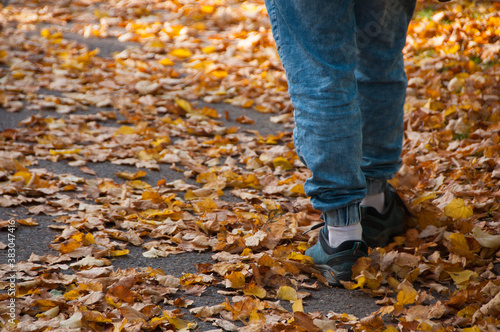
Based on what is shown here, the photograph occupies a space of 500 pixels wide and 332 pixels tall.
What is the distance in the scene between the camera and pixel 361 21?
198cm

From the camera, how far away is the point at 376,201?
7.42 feet

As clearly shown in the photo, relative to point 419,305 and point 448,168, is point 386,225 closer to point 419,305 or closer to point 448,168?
point 419,305

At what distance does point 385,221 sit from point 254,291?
27.8 inches

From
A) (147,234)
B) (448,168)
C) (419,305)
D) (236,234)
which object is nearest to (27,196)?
(147,234)

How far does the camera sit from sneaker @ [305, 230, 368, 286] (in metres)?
1.95

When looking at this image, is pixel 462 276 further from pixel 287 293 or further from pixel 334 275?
pixel 287 293

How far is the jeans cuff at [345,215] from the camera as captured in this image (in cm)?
191

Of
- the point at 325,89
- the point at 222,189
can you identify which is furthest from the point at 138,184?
the point at 325,89

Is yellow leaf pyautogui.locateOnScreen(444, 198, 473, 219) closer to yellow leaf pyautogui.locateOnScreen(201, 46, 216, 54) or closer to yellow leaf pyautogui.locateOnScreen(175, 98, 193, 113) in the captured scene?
yellow leaf pyautogui.locateOnScreen(175, 98, 193, 113)

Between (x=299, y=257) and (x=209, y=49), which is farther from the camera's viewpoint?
(x=209, y=49)

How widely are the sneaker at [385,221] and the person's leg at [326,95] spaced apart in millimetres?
286

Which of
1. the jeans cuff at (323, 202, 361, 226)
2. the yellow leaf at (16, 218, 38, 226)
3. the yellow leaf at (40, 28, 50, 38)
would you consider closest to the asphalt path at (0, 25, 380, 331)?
the yellow leaf at (16, 218, 38, 226)

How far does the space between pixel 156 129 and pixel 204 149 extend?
0.48m

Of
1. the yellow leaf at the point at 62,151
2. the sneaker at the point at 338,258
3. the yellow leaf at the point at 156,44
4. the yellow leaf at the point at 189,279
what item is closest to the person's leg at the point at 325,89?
the sneaker at the point at 338,258
